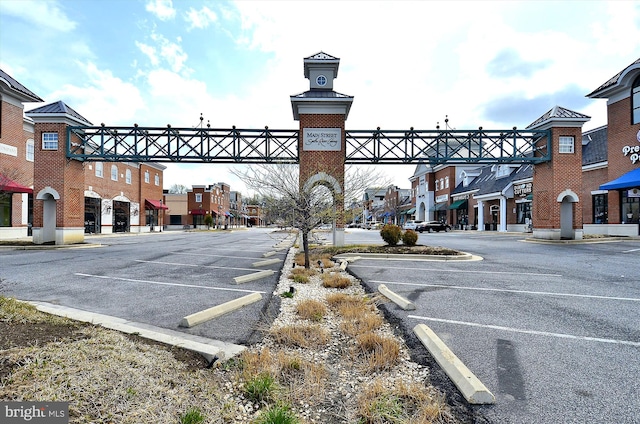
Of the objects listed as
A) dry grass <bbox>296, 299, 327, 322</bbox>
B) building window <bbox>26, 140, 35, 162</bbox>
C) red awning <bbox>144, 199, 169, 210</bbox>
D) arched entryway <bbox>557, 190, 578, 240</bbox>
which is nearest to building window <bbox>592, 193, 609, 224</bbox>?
arched entryway <bbox>557, 190, 578, 240</bbox>

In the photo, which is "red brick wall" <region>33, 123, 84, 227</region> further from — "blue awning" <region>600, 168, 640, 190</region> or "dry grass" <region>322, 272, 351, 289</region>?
"blue awning" <region>600, 168, 640, 190</region>

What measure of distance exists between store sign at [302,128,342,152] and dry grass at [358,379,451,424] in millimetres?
14865

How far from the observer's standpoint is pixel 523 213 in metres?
34.3

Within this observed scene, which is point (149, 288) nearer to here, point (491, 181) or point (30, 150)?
point (30, 150)

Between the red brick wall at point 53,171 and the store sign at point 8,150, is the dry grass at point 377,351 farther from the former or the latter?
the store sign at point 8,150

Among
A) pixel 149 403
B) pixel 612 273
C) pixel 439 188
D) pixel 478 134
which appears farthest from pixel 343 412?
pixel 439 188

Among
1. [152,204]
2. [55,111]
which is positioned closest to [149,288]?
[55,111]

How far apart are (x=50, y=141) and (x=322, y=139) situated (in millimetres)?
15288

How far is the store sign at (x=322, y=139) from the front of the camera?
17359 millimetres

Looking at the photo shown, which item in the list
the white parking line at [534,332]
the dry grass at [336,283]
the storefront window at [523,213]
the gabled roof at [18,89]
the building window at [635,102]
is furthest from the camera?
the storefront window at [523,213]

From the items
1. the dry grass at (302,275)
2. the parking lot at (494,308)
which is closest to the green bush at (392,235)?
the parking lot at (494,308)

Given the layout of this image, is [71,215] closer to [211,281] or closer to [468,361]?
[211,281]

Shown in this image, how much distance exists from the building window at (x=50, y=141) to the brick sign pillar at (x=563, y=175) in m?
28.3

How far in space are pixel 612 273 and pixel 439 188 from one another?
142 feet
